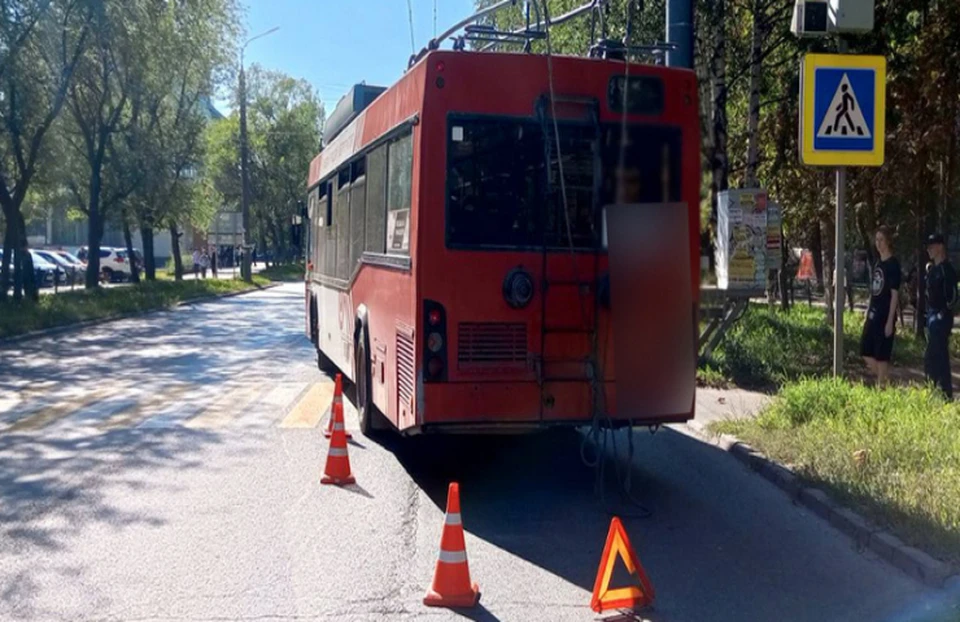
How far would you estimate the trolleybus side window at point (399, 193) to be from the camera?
8914mm

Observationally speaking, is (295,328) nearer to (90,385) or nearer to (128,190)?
(90,385)

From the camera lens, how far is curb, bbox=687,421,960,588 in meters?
6.47

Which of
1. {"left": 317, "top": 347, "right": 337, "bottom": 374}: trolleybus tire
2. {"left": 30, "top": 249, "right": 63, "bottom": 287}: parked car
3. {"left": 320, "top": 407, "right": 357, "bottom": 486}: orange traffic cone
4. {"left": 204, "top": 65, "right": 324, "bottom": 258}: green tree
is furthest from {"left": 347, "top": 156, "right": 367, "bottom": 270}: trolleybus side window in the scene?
{"left": 204, "top": 65, "right": 324, "bottom": 258}: green tree

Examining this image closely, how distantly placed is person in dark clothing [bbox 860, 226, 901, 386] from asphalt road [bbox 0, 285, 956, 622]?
247 cm

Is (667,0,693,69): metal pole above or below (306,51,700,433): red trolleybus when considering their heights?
above

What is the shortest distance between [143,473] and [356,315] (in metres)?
2.94

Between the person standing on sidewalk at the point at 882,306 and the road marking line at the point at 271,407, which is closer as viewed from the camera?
the person standing on sidewalk at the point at 882,306

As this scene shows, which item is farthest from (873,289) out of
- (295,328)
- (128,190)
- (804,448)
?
(128,190)

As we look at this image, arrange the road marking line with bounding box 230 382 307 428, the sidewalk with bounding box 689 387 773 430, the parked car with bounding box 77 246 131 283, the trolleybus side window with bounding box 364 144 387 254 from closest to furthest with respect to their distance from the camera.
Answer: the trolleybus side window with bounding box 364 144 387 254, the sidewalk with bounding box 689 387 773 430, the road marking line with bounding box 230 382 307 428, the parked car with bounding box 77 246 131 283

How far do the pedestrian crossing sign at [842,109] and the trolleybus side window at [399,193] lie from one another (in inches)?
155

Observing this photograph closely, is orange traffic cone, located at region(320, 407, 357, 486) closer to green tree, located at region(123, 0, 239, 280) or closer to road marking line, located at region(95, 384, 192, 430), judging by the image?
road marking line, located at region(95, 384, 192, 430)

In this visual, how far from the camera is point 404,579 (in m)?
6.74

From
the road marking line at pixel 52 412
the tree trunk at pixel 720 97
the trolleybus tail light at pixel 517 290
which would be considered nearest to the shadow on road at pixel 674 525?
the trolleybus tail light at pixel 517 290

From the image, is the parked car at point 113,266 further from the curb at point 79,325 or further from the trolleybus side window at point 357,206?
the trolleybus side window at point 357,206
